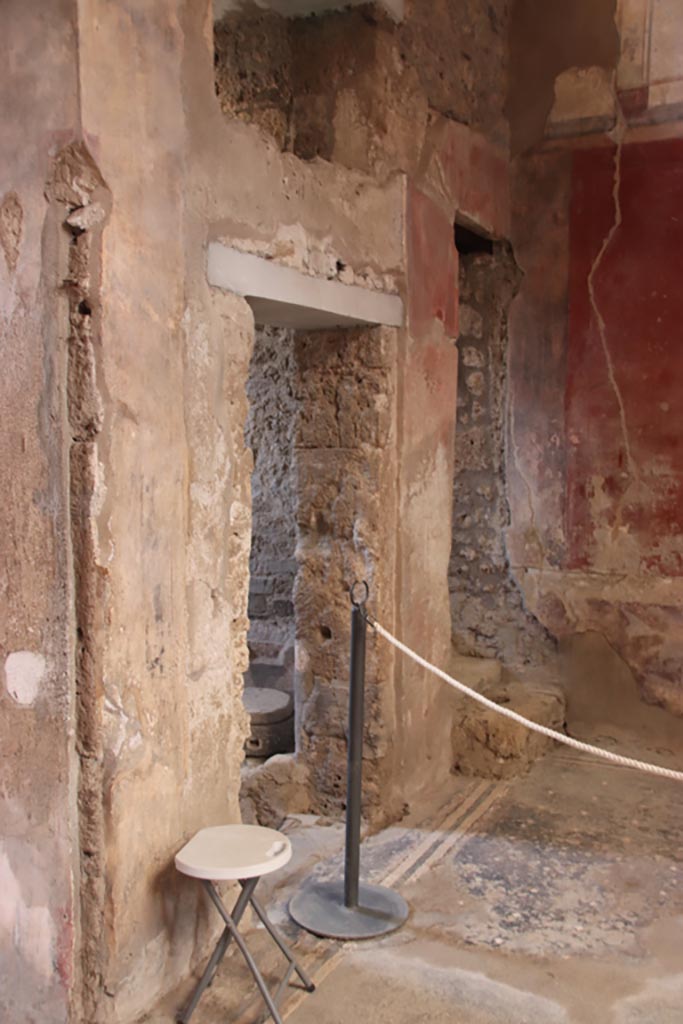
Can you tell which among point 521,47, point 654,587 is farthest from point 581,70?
point 654,587

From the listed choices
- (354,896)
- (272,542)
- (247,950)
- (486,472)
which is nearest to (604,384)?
(486,472)

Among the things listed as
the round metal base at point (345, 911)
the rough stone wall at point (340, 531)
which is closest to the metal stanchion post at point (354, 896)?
the round metal base at point (345, 911)

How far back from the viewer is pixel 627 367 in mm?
4945

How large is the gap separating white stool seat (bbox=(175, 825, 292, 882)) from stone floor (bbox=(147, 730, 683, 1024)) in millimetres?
467

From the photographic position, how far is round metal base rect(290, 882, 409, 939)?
10.8ft

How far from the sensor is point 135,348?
8.86 feet

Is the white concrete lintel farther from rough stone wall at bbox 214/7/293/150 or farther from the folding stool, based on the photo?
the folding stool

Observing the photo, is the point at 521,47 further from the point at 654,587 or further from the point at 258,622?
the point at 258,622

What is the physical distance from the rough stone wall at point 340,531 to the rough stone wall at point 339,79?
0.76 m

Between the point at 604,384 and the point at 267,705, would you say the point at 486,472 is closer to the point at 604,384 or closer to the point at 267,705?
the point at 604,384

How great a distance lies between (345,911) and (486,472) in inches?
104

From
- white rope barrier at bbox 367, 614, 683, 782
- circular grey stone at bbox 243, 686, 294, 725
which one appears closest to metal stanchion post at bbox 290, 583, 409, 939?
white rope barrier at bbox 367, 614, 683, 782

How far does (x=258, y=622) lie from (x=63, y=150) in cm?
315

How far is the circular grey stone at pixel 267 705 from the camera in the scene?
4.72 metres
